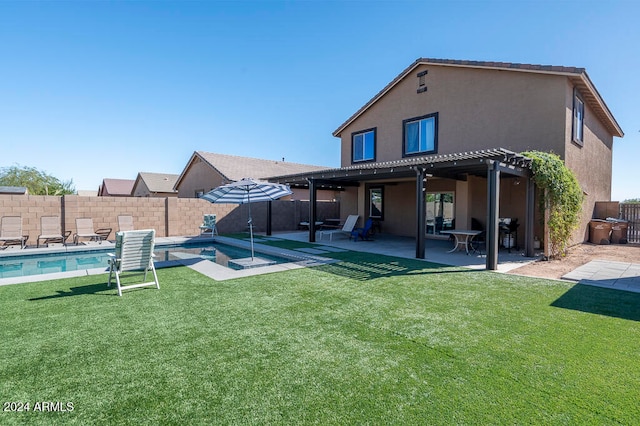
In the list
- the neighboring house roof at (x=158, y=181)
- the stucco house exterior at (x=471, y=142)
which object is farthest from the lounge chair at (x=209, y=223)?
the neighboring house roof at (x=158, y=181)

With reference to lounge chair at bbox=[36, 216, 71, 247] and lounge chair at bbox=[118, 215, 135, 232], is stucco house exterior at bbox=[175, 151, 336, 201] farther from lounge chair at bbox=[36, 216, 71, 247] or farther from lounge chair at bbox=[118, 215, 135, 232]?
lounge chair at bbox=[36, 216, 71, 247]

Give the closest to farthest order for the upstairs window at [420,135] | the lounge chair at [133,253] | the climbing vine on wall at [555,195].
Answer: the lounge chair at [133,253], the climbing vine on wall at [555,195], the upstairs window at [420,135]

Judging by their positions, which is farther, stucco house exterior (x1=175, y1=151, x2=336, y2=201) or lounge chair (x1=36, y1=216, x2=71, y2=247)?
stucco house exterior (x1=175, y1=151, x2=336, y2=201)

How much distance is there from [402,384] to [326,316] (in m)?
2.10

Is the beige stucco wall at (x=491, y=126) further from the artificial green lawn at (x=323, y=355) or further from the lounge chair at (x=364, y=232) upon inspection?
the artificial green lawn at (x=323, y=355)

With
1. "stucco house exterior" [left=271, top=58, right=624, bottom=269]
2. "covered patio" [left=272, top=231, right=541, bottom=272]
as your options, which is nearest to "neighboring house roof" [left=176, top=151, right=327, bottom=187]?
"stucco house exterior" [left=271, top=58, right=624, bottom=269]

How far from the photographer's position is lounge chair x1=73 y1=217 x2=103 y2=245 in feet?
47.3

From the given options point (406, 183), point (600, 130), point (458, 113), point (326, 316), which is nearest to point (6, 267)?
point (326, 316)

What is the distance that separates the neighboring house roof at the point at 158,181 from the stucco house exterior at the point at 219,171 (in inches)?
212

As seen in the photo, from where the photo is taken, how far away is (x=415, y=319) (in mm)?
5062

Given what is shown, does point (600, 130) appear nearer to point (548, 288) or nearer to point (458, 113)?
point (458, 113)

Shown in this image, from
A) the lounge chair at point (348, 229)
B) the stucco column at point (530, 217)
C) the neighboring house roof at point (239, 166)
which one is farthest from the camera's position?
the neighboring house roof at point (239, 166)

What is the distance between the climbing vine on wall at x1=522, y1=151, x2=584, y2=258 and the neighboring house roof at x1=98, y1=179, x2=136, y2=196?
167 ft

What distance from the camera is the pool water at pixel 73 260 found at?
9789 millimetres
